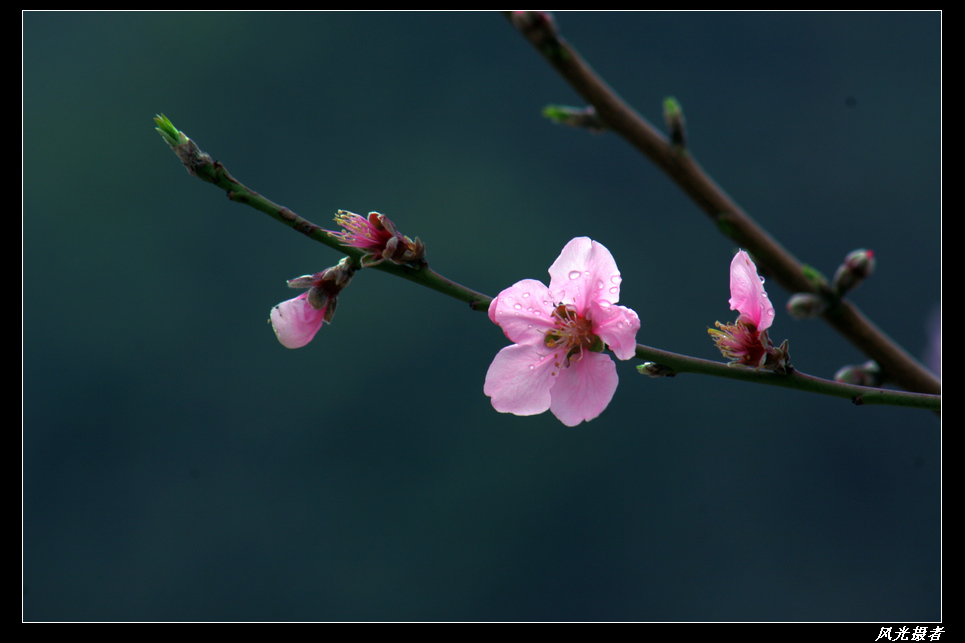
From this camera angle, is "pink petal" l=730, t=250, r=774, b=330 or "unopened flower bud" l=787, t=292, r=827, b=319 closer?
"pink petal" l=730, t=250, r=774, b=330

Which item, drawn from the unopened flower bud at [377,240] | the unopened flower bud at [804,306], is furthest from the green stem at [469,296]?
the unopened flower bud at [804,306]

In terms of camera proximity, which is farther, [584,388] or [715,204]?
[715,204]

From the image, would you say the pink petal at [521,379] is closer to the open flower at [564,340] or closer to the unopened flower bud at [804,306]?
the open flower at [564,340]

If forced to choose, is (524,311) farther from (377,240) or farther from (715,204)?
(715,204)

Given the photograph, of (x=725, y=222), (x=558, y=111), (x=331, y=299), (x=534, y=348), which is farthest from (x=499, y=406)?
(x=558, y=111)

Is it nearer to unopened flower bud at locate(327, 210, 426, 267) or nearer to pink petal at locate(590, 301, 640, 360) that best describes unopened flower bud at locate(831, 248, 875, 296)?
pink petal at locate(590, 301, 640, 360)

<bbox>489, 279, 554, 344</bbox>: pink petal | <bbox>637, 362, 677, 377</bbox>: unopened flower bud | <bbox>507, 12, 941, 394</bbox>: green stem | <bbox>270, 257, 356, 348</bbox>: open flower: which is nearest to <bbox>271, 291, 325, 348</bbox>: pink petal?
<bbox>270, 257, 356, 348</bbox>: open flower

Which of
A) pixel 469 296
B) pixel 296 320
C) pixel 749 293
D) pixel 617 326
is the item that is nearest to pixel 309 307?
pixel 296 320
